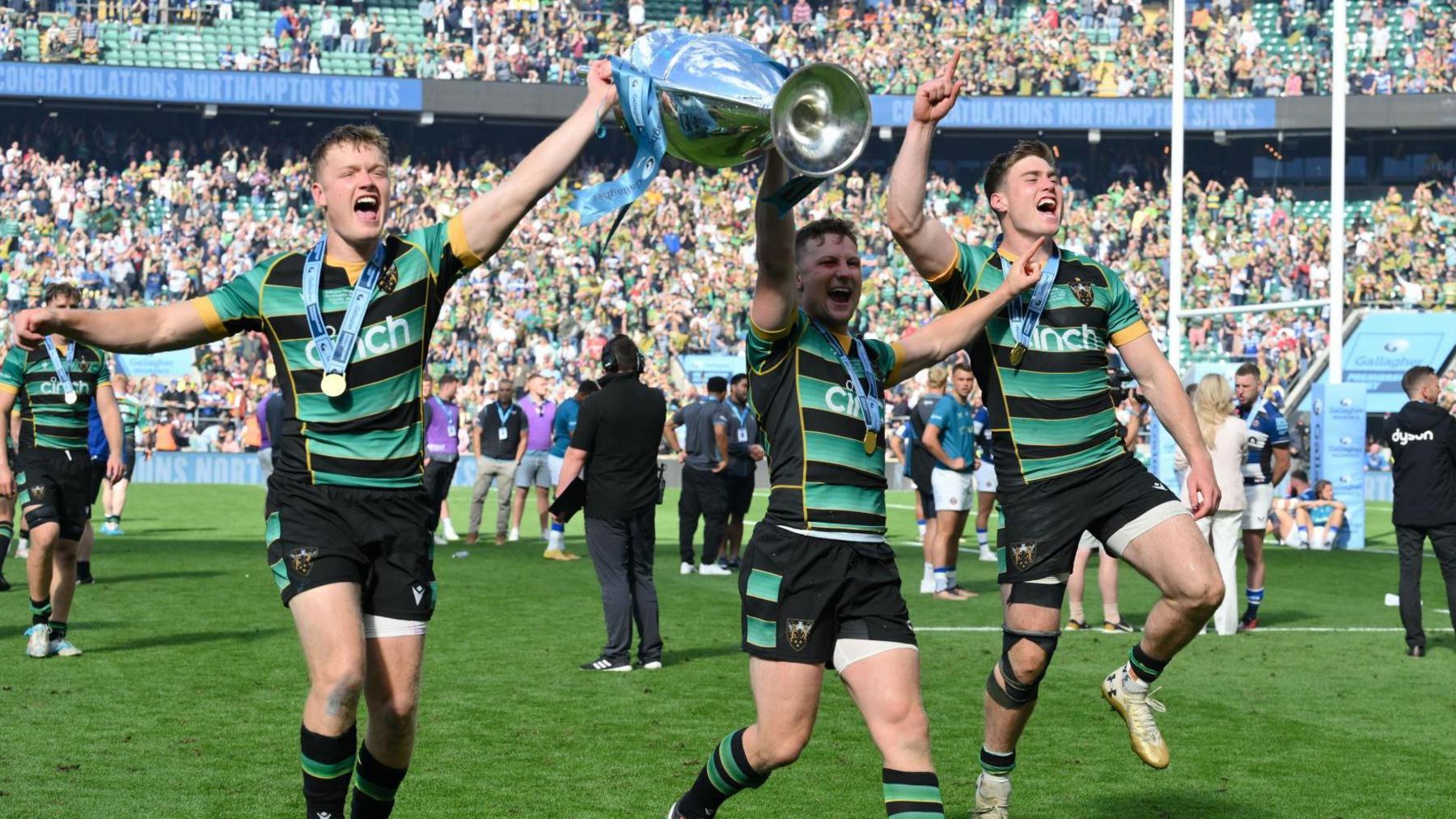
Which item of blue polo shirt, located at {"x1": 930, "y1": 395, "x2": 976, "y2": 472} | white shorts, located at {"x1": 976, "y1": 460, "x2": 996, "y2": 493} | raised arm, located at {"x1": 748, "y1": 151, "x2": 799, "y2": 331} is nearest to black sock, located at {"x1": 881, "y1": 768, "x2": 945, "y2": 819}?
raised arm, located at {"x1": 748, "y1": 151, "x2": 799, "y2": 331}

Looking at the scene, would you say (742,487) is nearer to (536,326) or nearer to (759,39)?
(536,326)

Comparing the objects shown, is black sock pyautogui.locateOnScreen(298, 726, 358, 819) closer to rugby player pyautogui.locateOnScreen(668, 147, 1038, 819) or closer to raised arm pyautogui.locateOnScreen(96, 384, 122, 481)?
rugby player pyautogui.locateOnScreen(668, 147, 1038, 819)

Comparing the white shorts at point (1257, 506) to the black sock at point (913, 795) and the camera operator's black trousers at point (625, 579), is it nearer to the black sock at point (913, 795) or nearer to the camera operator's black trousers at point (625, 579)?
the camera operator's black trousers at point (625, 579)

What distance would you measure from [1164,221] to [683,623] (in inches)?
1398

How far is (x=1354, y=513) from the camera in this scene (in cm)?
2380

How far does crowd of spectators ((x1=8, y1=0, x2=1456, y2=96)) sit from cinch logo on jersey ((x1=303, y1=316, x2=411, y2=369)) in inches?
1694

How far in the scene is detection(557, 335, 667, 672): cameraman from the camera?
11070 mm

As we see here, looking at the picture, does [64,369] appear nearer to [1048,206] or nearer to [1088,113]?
[1048,206]

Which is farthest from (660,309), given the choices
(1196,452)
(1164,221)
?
(1196,452)

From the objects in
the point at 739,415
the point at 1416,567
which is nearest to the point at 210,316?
the point at 1416,567

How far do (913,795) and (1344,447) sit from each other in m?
20.8

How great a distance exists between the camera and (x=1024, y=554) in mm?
6434

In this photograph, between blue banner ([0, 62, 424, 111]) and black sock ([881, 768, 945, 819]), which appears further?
blue banner ([0, 62, 424, 111])

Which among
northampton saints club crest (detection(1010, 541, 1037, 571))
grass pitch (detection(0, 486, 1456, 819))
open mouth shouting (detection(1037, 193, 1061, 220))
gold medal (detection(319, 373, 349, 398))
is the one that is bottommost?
grass pitch (detection(0, 486, 1456, 819))
